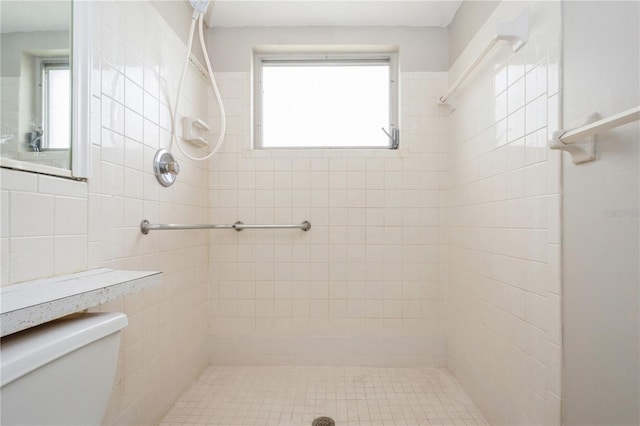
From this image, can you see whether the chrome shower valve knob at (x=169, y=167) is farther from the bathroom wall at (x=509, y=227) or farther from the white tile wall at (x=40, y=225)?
the bathroom wall at (x=509, y=227)

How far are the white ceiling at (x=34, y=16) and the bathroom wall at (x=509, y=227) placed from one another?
4.80 feet

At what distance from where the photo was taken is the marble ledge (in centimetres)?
52

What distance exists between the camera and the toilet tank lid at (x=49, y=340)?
1.61 feet

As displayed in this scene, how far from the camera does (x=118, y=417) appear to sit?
102 centimetres

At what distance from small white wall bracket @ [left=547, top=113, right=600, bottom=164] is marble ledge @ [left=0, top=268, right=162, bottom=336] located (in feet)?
3.83

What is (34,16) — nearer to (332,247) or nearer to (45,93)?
(45,93)

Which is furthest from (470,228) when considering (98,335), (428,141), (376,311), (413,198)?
(98,335)

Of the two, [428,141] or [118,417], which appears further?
[428,141]

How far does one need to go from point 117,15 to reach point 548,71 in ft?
4.76

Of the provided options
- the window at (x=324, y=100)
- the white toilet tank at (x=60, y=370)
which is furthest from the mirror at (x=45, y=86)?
the window at (x=324, y=100)

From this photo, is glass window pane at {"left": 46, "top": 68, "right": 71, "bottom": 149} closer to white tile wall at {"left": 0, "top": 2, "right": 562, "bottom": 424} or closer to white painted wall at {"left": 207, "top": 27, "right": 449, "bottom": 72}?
white tile wall at {"left": 0, "top": 2, "right": 562, "bottom": 424}

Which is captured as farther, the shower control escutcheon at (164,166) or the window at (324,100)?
the window at (324,100)

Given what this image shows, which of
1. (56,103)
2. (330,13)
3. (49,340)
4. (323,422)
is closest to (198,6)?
(330,13)

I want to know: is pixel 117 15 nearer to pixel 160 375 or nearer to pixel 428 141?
pixel 160 375
